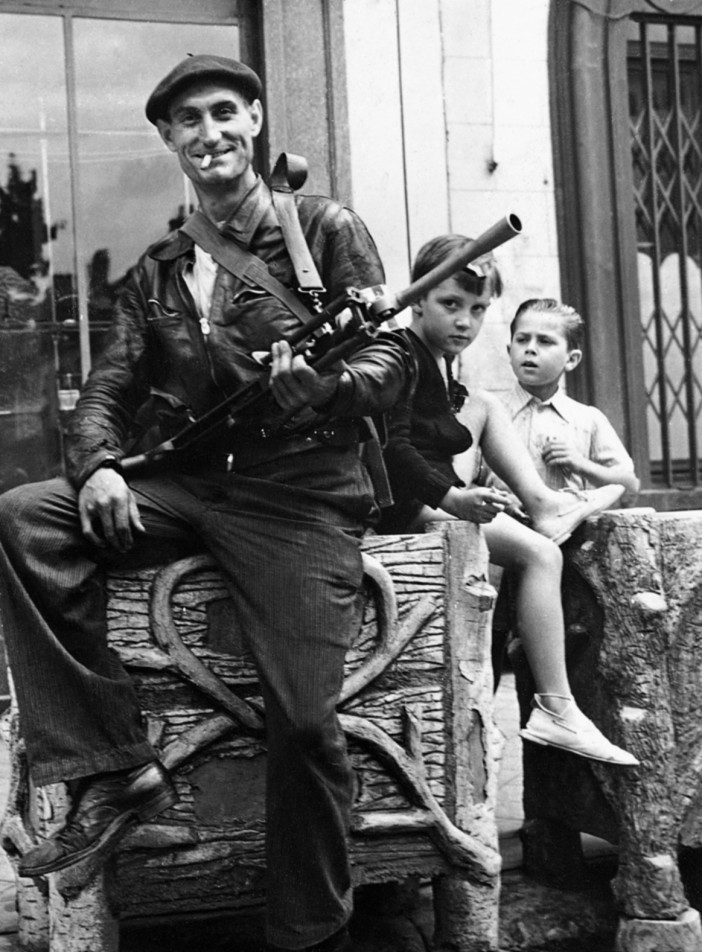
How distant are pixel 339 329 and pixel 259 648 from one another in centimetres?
77

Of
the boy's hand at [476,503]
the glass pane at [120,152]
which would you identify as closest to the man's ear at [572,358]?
the boy's hand at [476,503]

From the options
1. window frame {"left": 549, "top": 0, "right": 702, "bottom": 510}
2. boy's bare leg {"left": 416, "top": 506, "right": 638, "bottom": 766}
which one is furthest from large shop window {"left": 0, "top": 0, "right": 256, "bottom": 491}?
boy's bare leg {"left": 416, "top": 506, "right": 638, "bottom": 766}

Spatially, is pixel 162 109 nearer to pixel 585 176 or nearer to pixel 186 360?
pixel 186 360

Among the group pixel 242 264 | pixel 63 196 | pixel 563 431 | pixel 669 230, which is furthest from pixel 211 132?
pixel 669 230

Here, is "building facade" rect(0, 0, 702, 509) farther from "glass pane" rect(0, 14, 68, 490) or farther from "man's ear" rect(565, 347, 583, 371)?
"man's ear" rect(565, 347, 583, 371)

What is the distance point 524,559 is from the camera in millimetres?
3672

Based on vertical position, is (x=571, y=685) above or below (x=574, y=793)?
above

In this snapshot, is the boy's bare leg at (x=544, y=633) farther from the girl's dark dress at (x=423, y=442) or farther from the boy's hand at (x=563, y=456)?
the boy's hand at (x=563, y=456)

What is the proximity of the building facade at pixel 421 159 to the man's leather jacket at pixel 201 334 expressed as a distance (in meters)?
2.53

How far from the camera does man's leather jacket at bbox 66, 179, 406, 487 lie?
322 cm

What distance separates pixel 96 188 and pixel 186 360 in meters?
2.82

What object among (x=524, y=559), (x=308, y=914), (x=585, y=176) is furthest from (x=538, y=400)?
(x=585, y=176)

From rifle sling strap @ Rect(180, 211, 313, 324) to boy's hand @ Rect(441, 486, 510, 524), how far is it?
2.06 ft

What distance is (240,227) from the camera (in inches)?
130
